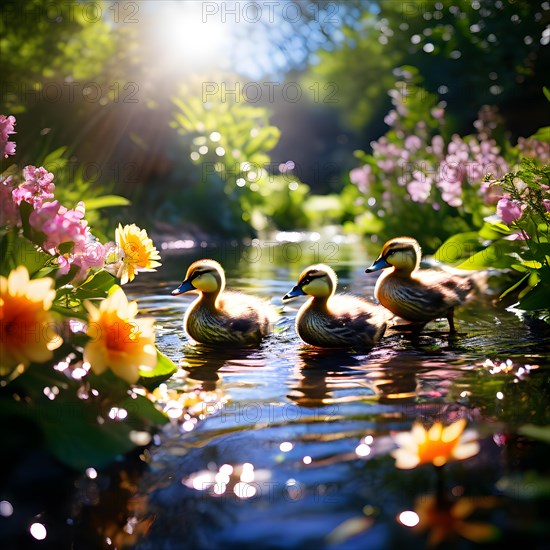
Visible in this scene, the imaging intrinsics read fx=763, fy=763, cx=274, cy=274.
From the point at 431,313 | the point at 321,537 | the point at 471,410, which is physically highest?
the point at 321,537

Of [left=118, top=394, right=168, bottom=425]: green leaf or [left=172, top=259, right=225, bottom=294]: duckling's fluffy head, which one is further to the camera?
[left=172, top=259, right=225, bottom=294]: duckling's fluffy head

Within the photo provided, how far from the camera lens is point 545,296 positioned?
442 centimetres

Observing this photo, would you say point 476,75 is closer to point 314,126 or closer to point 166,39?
point 166,39

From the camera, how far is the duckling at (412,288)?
17.9 ft

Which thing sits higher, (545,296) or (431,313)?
(545,296)

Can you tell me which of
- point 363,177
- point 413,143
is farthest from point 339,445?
point 363,177

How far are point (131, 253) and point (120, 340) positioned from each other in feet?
3.10

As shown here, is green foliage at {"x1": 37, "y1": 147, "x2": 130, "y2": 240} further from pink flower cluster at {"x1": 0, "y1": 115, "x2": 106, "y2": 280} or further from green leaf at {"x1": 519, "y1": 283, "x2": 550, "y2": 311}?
green leaf at {"x1": 519, "y1": 283, "x2": 550, "y2": 311}

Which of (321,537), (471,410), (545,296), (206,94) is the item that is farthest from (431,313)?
(206,94)

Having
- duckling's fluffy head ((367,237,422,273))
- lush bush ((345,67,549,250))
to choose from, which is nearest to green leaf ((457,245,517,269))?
duckling's fluffy head ((367,237,422,273))

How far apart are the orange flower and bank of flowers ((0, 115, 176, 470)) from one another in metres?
0.21

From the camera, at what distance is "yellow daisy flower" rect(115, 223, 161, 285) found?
11.6 ft

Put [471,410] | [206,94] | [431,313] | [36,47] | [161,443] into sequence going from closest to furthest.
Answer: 1. [161,443]
2. [471,410]
3. [431,313]
4. [36,47]
5. [206,94]

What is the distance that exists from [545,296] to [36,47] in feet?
42.5
